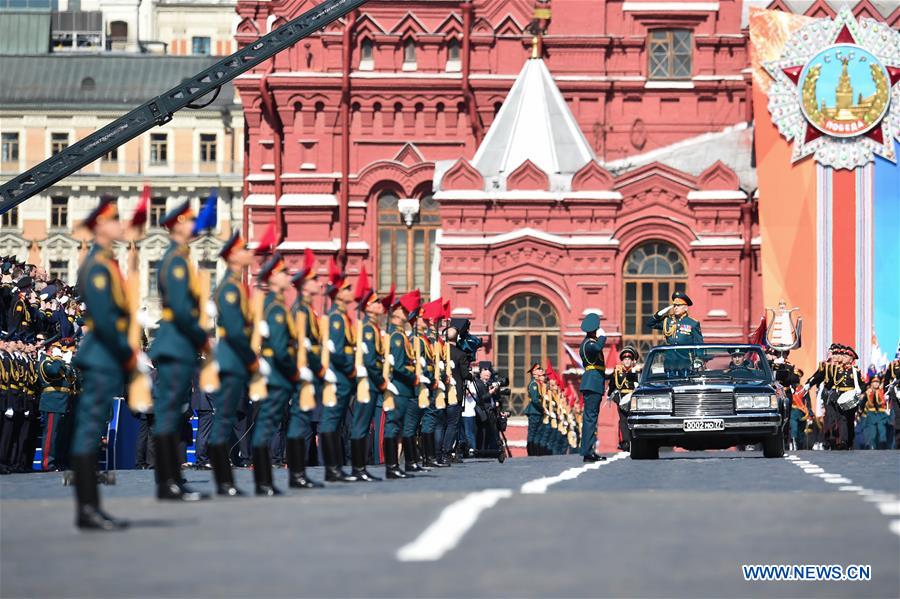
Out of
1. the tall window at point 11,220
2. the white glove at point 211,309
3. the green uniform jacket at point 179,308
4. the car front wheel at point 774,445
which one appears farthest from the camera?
the tall window at point 11,220

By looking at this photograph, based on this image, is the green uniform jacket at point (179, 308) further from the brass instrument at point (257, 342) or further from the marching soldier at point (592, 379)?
the marching soldier at point (592, 379)

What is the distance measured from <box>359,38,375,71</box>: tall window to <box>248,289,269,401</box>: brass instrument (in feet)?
126

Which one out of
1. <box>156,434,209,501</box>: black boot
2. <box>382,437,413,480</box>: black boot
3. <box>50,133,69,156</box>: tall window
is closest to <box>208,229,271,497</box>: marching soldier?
<box>156,434,209,501</box>: black boot

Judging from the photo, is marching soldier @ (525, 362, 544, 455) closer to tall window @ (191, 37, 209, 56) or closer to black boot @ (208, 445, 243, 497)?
black boot @ (208, 445, 243, 497)

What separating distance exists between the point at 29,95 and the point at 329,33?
137 ft

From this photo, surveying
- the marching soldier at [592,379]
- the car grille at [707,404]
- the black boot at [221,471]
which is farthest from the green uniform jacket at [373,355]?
the marching soldier at [592,379]

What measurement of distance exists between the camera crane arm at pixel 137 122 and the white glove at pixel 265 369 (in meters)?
17.0

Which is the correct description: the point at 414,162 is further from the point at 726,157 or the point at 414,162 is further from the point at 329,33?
the point at 726,157

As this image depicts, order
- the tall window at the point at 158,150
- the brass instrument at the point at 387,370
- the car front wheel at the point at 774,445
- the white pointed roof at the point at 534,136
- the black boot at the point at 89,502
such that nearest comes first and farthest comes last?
the black boot at the point at 89,502, the brass instrument at the point at 387,370, the car front wheel at the point at 774,445, the white pointed roof at the point at 534,136, the tall window at the point at 158,150

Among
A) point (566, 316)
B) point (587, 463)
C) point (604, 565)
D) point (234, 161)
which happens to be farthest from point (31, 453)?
point (234, 161)

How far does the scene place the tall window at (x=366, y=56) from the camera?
176 feet

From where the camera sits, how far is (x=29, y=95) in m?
92.3

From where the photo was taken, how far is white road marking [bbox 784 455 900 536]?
12.1 metres

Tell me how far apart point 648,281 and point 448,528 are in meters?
38.9
